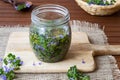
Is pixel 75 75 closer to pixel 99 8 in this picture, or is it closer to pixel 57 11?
pixel 57 11

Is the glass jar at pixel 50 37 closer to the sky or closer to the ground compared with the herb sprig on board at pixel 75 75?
closer to the sky

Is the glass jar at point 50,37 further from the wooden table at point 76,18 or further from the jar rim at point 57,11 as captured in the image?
the wooden table at point 76,18

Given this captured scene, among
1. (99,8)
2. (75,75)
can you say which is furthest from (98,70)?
(99,8)

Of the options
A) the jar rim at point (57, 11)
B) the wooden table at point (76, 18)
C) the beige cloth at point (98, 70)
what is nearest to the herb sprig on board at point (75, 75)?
the beige cloth at point (98, 70)

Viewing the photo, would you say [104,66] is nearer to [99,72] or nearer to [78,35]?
[99,72]

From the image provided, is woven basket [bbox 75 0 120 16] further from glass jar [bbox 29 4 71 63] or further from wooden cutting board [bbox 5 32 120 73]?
glass jar [bbox 29 4 71 63]

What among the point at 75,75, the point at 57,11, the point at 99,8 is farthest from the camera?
the point at 99,8
